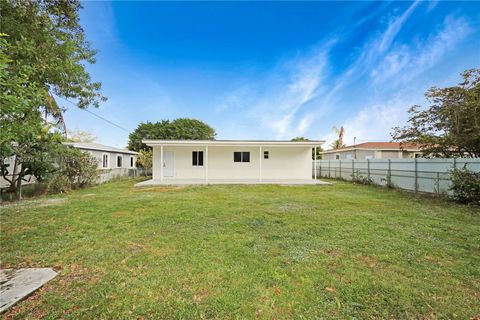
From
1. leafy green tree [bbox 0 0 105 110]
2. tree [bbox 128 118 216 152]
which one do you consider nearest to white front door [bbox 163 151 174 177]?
leafy green tree [bbox 0 0 105 110]

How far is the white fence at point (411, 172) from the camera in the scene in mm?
8307

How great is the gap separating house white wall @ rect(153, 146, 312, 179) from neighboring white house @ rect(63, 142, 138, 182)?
335 centimetres

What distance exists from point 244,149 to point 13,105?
495 inches

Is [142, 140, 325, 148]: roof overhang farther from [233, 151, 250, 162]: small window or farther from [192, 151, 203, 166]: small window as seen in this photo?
[233, 151, 250, 162]: small window

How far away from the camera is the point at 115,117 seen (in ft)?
79.2

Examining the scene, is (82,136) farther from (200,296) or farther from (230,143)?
(200,296)

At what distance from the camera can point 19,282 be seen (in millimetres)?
2574

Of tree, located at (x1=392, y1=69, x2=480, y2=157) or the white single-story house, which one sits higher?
tree, located at (x1=392, y1=69, x2=480, y2=157)

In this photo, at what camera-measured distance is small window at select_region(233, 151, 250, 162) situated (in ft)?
47.9

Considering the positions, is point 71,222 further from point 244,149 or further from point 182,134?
point 182,134

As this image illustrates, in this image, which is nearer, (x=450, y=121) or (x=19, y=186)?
(x=19, y=186)

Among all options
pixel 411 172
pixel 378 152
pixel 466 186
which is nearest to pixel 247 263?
pixel 466 186

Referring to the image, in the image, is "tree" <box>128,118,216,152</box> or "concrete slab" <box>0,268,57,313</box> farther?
"tree" <box>128,118,216,152</box>

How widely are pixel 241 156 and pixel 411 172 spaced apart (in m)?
9.28
